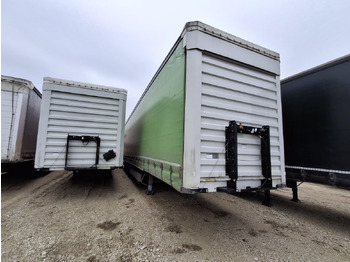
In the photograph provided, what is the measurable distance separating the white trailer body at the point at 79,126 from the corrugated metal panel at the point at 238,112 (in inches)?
141

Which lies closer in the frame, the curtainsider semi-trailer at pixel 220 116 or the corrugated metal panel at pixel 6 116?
the curtainsider semi-trailer at pixel 220 116

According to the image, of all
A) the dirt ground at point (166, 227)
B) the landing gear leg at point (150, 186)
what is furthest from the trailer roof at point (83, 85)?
the dirt ground at point (166, 227)

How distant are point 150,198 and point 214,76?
4.00 meters

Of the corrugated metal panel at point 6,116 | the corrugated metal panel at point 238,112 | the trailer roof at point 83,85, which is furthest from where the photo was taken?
the corrugated metal panel at point 6,116

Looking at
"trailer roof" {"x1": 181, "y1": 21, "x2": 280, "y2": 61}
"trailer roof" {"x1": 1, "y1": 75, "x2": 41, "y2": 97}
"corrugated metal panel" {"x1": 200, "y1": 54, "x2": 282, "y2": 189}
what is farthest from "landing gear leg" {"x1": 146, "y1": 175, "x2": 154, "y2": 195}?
"trailer roof" {"x1": 1, "y1": 75, "x2": 41, "y2": 97}

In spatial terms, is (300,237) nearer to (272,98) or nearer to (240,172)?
(240,172)

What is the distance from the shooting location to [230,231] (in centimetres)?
342

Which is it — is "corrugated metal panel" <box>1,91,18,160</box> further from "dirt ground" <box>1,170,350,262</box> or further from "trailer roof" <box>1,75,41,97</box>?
"dirt ground" <box>1,170,350,262</box>

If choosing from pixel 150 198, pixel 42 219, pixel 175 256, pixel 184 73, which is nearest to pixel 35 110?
pixel 42 219

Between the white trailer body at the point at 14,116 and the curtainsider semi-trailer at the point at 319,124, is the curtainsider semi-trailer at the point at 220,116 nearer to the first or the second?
the curtainsider semi-trailer at the point at 319,124

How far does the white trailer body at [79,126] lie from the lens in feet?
15.9

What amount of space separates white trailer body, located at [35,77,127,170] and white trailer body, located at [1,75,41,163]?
140cm

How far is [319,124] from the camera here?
3.68 meters

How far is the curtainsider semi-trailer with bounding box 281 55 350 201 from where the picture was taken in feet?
10.8
